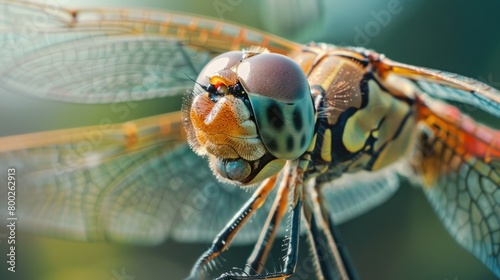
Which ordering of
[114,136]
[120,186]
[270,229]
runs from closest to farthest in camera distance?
[270,229], [114,136], [120,186]

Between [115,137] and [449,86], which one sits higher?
[115,137]

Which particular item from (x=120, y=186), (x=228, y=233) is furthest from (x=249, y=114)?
(x=120, y=186)

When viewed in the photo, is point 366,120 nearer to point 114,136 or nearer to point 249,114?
point 249,114

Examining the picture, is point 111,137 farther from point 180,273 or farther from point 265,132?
point 180,273

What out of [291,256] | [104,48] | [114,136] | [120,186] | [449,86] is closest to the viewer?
[291,256]

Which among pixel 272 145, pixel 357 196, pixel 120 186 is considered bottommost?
pixel 272 145

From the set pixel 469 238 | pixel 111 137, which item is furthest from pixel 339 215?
pixel 111 137

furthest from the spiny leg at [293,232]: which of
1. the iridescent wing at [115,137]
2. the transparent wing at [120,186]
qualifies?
the transparent wing at [120,186]

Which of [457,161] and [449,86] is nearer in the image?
[449,86]
